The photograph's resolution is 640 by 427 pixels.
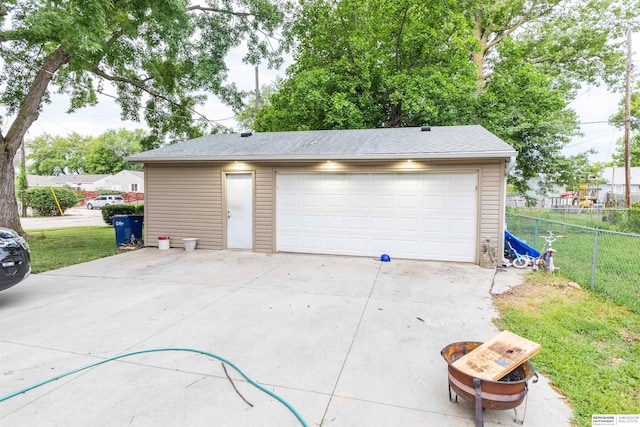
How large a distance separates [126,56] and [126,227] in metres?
5.80

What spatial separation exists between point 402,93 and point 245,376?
12339mm

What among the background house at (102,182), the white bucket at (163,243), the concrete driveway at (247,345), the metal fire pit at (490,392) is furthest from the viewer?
the background house at (102,182)

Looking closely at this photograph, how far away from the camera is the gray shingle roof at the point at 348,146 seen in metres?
6.79

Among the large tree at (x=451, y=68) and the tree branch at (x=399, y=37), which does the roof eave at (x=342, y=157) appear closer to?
the large tree at (x=451, y=68)

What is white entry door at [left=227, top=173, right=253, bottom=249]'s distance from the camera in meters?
8.28

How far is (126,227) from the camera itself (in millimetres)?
8977

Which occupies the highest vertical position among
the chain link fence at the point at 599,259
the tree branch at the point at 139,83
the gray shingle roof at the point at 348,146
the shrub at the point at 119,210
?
the tree branch at the point at 139,83

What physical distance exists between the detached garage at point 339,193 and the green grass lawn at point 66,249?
4.59ft

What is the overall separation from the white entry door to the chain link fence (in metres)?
6.28

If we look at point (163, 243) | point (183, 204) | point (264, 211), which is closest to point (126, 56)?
point (183, 204)

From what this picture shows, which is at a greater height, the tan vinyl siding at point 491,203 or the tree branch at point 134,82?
the tree branch at point 134,82

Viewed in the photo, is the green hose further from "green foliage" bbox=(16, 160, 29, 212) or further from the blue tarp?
"green foliage" bbox=(16, 160, 29, 212)

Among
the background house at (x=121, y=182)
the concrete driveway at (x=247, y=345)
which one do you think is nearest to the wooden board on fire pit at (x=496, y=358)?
the concrete driveway at (x=247, y=345)

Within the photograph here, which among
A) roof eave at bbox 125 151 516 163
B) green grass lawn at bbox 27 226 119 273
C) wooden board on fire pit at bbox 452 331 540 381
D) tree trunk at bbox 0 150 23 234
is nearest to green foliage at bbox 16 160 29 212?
green grass lawn at bbox 27 226 119 273
